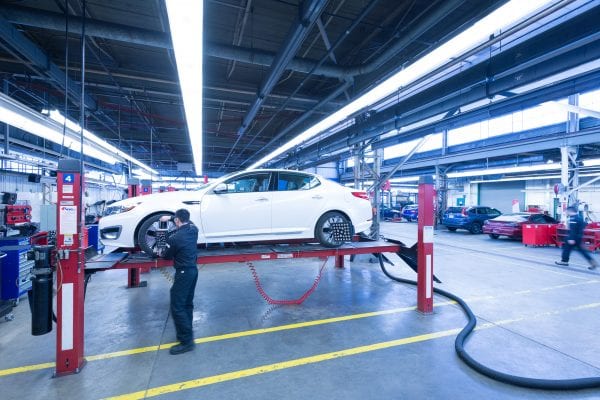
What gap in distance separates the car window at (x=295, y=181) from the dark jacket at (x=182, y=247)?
159cm

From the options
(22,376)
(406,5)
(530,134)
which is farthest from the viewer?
(530,134)

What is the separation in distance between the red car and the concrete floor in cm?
632

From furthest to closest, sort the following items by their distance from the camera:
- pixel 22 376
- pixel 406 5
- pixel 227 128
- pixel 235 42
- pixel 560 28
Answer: pixel 227 128 < pixel 235 42 < pixel 406 5 < pixel 560 28 < pixel 22 376

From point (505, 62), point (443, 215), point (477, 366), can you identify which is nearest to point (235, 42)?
point (505, 62)

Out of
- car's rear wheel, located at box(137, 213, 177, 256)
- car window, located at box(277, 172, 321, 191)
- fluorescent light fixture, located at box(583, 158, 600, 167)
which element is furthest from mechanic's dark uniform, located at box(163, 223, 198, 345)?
fluorescent light fixture, located at box(583, 158, 600, 167)

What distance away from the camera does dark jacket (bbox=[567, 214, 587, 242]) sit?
701 cm

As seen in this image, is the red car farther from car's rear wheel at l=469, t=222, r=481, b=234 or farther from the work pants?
the work pants

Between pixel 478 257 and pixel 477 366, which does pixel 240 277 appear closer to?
pixel 477 366

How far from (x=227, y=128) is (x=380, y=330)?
9.39m

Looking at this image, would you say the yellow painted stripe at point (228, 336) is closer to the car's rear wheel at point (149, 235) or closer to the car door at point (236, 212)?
the car's rear wheel at point (149, 235)

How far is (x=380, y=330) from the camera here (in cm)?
388

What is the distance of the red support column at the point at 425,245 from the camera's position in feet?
14.6

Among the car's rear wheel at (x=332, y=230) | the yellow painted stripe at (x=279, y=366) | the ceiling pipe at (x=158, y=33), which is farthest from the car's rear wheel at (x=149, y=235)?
the ceiling pipe at (x=158, y=33)

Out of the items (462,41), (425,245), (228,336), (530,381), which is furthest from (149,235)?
(530,381)
